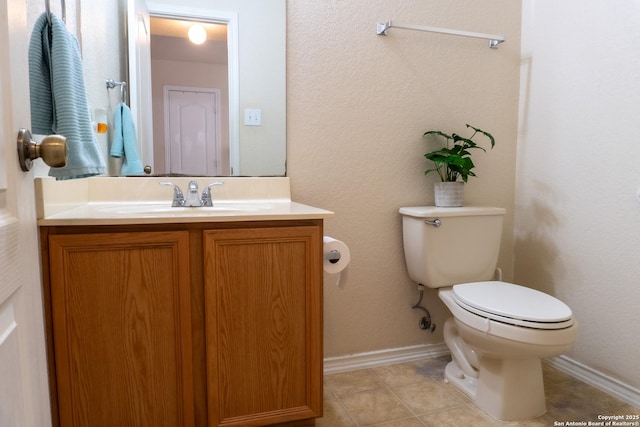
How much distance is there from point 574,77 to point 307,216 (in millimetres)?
1446

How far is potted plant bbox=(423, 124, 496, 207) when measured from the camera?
→ 1891 millimetres

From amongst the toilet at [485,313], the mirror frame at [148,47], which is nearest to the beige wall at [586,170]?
the toilet at [485,313]

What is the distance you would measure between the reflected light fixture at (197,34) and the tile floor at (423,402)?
157cm

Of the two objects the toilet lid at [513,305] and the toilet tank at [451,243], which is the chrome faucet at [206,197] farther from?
the toilet lid at [513,305]

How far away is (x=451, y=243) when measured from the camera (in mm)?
1863

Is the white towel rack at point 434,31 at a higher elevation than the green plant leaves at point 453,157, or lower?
higher

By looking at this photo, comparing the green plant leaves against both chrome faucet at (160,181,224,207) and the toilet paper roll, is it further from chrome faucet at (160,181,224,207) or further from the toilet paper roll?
chrome faucet at (160,181,224,207)

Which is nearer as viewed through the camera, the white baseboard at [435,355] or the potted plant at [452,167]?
the white baseboard at [435,355]

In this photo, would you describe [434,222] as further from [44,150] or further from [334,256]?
[44,150]

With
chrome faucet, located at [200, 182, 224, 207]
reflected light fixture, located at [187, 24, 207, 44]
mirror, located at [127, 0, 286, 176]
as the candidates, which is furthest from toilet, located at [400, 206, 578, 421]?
reflected light fixture, located at [187, 24, 207, 44]

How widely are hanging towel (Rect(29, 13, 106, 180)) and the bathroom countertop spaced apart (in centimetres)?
13

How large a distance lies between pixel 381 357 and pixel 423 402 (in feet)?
1.19

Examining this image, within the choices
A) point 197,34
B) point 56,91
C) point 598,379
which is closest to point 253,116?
point 197,34

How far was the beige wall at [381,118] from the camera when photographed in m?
1.87
